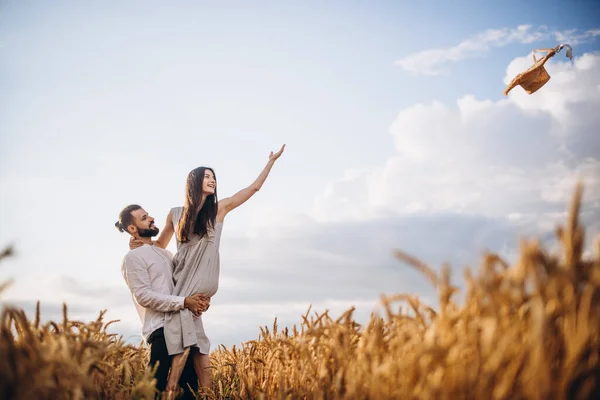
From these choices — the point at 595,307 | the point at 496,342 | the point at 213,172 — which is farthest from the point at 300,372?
the point at 213,172

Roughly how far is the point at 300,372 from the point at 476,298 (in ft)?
5.88

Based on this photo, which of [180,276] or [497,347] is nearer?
[497,347]

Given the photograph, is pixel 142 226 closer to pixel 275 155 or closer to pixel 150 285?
pixel 150 285

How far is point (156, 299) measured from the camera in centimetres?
538

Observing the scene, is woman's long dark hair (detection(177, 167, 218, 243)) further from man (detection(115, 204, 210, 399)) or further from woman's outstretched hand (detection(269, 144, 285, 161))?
woman's outstretched hand (detection(269, 144, 285, 161))

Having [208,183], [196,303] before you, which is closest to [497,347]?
[196,303]

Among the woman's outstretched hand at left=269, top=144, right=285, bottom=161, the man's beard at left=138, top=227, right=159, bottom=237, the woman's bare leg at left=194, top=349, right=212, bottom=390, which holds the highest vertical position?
the woman's outstretched hand at left=269, top=144, right=285, bottom=161

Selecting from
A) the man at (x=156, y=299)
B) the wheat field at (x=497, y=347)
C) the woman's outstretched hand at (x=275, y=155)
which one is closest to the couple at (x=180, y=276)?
the man at (x=156, y=299)

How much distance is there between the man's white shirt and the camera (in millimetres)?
5378

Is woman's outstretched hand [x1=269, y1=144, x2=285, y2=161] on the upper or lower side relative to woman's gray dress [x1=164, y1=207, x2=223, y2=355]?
upper

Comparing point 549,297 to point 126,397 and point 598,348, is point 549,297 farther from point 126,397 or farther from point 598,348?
point 126,397

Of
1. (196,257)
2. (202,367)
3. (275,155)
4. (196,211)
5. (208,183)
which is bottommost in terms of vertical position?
(202,367)

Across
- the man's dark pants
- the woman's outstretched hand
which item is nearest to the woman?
the man's dark pants

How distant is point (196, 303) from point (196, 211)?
1077mm
